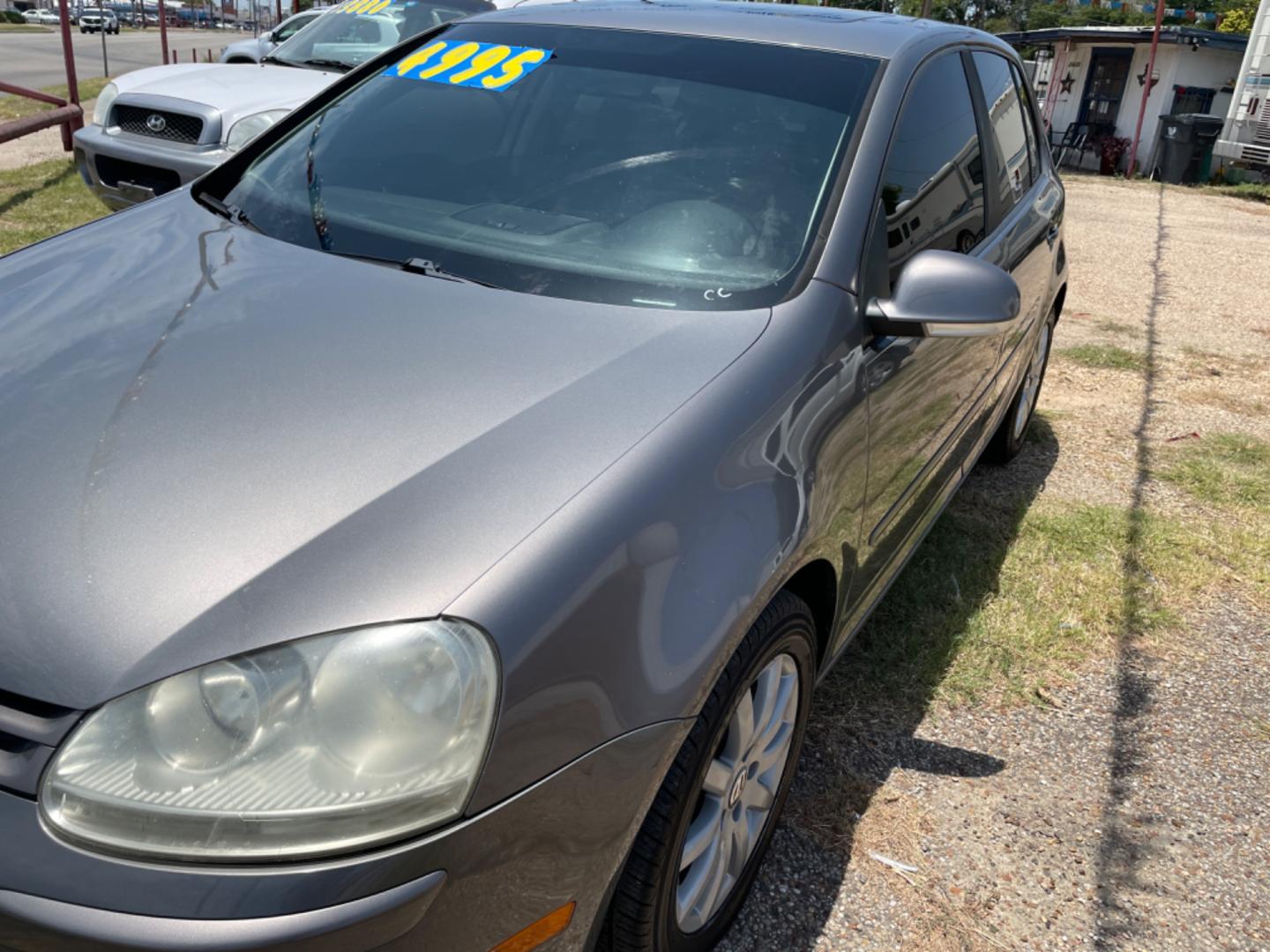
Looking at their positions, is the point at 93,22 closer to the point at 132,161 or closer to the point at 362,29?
the point at 362,29

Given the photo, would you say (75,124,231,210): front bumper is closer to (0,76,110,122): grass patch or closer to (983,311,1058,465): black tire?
(983,311,1058,465): black tire

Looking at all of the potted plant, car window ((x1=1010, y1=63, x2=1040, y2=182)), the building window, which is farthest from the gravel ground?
the building window

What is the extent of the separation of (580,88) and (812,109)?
1.85 feet

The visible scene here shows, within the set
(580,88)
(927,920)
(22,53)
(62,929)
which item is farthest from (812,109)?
(22,53)

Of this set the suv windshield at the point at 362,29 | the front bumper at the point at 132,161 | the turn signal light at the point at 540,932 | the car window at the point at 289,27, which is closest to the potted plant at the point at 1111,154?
the car window at the point at 289,27

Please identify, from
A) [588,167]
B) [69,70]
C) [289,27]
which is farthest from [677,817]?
[69,70]

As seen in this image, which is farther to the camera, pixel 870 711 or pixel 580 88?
pixel 870 711

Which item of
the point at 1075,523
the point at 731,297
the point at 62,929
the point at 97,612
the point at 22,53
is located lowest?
the point at 22,53

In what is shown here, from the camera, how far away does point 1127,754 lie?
2.82 m

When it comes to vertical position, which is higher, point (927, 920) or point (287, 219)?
point (287, 219)

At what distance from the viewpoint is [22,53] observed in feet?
101

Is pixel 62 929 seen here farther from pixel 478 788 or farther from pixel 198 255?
pixel 198 255

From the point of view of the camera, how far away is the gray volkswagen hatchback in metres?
1.28

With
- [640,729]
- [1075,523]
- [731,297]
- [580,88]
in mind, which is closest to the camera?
[640,729]
